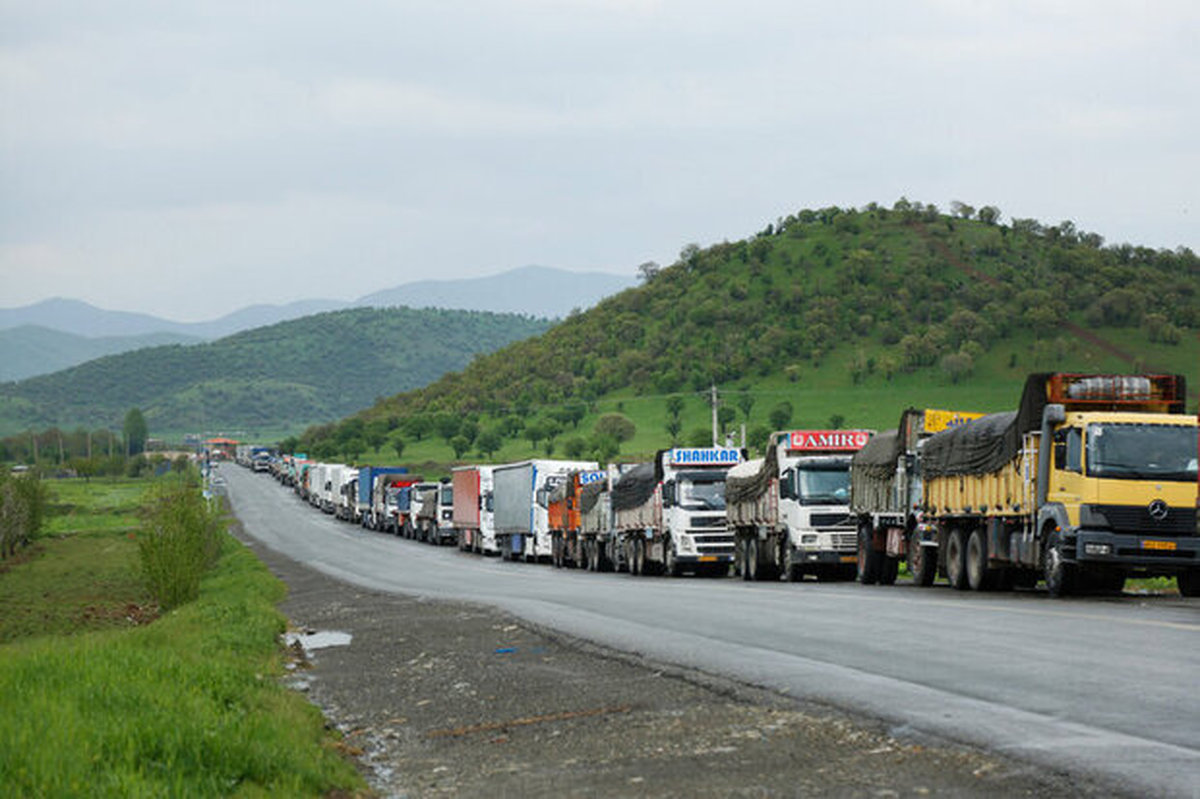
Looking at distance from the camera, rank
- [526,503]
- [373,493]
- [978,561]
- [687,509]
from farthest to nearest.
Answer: [373,493], [526,503], [687,509], [978,561]

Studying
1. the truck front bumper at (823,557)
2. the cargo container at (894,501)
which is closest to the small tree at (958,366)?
the truck front bumper at (823,557)

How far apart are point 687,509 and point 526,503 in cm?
1928

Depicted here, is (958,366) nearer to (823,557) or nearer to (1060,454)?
(823,557)

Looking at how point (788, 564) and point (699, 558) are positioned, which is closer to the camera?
point (788, 564)

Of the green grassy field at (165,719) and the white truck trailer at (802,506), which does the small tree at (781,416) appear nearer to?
the white truck trailer at (802,506)

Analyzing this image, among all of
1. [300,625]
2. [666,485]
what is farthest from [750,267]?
[300,625]

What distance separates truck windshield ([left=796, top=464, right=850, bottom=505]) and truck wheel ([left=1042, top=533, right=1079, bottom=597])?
10490mm

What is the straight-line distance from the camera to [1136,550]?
2328 centimetres

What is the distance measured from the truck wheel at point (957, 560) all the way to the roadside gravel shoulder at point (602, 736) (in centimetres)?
1071

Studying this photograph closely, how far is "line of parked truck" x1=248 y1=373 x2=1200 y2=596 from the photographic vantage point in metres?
23.5

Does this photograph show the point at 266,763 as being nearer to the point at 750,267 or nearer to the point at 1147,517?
the point at 1147,517

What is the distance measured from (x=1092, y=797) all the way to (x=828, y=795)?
54.5 inches

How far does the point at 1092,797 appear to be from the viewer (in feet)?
27.0

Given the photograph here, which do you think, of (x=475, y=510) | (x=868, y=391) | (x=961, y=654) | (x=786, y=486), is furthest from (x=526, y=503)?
(x=868, y=391)
